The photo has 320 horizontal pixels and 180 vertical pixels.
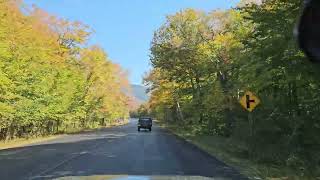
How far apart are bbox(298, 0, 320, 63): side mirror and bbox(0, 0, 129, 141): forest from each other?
31862 millimetres

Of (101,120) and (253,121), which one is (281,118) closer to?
(253,121)

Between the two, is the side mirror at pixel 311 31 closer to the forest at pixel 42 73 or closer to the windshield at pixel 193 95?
the windshield at pixel 193 95

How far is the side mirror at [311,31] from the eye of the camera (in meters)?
1.92

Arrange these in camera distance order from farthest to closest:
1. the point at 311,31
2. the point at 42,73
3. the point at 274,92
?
1. the point at 42,73
2. the point at 274,92
3. the point at 311,31

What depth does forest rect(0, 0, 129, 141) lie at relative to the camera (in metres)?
38.2

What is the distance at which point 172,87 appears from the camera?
228 ft

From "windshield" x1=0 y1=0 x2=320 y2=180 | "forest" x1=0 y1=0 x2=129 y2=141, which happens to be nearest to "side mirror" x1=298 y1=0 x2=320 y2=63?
"windshield" x1=0 y1=0 x2=320 y2=180

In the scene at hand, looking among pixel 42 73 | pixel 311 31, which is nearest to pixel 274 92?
pixel 311 31

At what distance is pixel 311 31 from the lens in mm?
1971

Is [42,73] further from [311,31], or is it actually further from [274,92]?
[311,31]

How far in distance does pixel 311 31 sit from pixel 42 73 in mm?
45685

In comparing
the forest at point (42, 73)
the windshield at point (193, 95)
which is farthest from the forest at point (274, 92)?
the forest at point (42, 73)

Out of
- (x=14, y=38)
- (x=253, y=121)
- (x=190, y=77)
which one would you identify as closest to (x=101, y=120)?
(x=190, y=77)

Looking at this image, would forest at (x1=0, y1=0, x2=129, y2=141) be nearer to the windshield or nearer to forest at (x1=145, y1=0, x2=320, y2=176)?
the windshield
